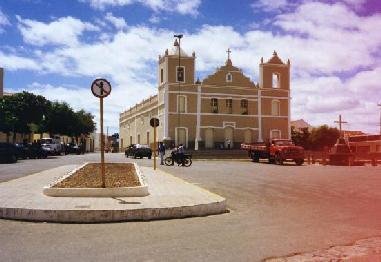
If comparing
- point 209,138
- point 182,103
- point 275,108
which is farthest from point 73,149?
point 275,108

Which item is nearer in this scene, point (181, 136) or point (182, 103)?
point (181, 136)

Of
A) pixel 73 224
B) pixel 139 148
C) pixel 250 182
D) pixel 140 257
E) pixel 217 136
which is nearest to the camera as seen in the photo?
pixel 140 257

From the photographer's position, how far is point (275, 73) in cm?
6962

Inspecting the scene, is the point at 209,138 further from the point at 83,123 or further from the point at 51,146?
the point at 83,123

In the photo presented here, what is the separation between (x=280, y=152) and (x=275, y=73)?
34558 millimetres

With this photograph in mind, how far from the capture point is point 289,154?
36625 millimetres

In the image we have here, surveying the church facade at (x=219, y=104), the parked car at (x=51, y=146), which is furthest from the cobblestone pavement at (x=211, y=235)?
the church facade at (x=219, y=104)

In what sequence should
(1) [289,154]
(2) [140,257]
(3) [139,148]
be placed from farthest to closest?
(3) [139,148]
(1) [289,154]
(2) [140,257]

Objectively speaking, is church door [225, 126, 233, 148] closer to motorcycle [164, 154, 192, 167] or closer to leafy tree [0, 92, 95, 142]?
leafy tree [0, 92, 95, 142]

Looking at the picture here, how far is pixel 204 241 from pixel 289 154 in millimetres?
30185

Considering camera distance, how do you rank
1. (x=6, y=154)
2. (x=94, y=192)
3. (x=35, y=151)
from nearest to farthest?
Result: 1. (x=94, y=192)
2. (x=6, y=154)
3. (x=35, y=151)

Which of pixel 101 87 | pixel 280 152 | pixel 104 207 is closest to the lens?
pixel 104 207

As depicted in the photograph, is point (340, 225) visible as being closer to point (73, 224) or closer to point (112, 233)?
point (112, 233)

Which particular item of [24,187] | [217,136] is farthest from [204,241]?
[217,136]
